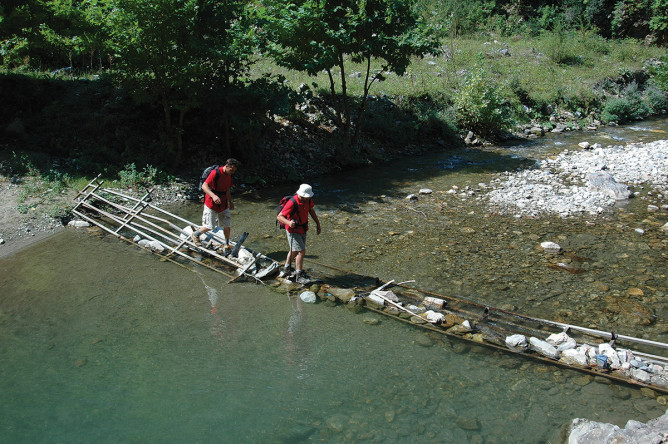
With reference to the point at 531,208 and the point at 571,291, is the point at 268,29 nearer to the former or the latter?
the point at 531,208

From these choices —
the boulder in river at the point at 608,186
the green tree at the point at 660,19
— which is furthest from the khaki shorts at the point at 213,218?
the green tree at the point at 660,19

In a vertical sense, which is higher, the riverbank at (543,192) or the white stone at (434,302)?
the riverbank at (543,192)

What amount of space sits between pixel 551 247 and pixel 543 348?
4150 mm

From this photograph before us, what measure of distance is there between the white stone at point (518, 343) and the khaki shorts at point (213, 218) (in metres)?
5.95

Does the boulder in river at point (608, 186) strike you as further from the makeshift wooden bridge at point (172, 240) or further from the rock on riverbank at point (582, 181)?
the makeshift wooden bridge at point (172, 240)

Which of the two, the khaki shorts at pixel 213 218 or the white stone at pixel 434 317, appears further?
the khaki shorts at pixel 213 218

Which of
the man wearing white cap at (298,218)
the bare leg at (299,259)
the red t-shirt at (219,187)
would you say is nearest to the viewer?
the man wearing white cap at (298,218)

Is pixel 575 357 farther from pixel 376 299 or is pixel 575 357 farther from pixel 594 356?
pixel 376 299

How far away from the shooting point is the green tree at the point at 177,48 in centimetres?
1243

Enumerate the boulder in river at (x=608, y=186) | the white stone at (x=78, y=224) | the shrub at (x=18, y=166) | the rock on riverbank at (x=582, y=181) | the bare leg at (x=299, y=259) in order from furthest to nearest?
the boulder in river at (x=608, y=186)
the shrub at (x=18, y=166)
the rock on riverbank at (x=582, y=181)
the white stone at (x=78, y=224)
the bare leg at (x=299, y=259)

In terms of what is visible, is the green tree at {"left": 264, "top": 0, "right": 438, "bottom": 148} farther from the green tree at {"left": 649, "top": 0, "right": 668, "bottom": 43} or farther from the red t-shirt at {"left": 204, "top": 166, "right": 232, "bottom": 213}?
the green tree at {"left": 649, "top": 0, "right": 668, "bottom": 43}

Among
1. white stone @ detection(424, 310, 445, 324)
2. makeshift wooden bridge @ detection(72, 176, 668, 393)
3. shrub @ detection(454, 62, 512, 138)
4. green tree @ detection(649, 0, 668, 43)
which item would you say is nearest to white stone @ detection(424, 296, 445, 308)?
makeshift wooden bridge @ detection(72, 176, 668, 393)

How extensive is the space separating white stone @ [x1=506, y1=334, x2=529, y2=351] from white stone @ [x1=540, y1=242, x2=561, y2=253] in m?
3.94

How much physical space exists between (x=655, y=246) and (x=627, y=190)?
3.78 m
